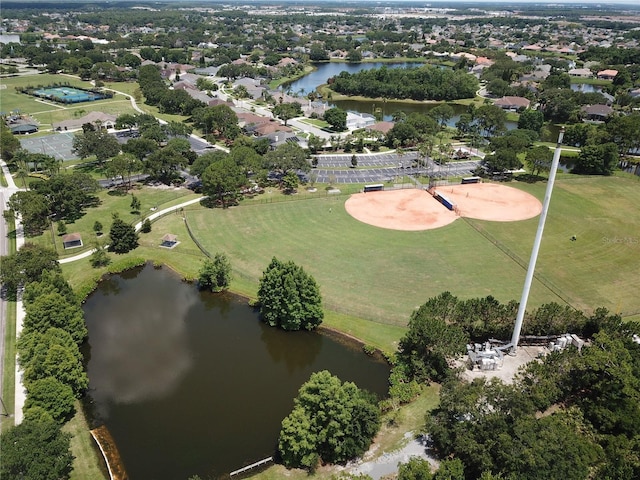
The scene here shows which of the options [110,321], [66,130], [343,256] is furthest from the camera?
[66,130]

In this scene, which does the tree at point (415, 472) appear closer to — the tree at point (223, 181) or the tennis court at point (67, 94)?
the tree at point (223, 181)

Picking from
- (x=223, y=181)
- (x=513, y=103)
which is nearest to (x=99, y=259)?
(x=223, y=181)

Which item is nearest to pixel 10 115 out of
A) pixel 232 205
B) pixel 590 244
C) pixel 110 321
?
pixel 232 205

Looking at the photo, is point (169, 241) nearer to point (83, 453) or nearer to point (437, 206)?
point (83, 453)

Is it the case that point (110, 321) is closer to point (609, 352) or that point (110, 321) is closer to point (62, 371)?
point (62, 371)

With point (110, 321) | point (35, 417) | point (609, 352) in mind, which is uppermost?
point (609, 352)

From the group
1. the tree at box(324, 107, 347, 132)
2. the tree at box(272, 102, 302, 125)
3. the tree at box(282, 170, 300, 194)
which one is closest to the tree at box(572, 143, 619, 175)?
the tree at box(324, 107, 347, 132)

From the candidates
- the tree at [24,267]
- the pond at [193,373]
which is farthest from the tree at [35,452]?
the tree at [24,267]
